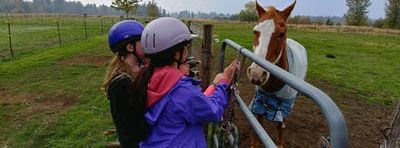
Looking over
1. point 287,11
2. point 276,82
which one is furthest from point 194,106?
point 287,11

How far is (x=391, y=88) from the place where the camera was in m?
9.85

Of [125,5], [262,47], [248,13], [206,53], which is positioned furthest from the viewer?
[248,13]

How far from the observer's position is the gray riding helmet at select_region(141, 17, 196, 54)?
213 cm

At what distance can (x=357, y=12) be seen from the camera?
213 ft

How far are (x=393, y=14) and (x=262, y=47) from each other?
58.0 m

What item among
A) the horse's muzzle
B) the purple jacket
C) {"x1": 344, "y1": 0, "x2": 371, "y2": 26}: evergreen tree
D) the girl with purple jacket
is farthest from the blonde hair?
{"x1": 344, "y1": 0, "x2": 371, "y2": 26}: evergreen tree

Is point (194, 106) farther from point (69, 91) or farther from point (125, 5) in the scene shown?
point (125, 5)

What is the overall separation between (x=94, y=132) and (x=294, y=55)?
315 centimetres

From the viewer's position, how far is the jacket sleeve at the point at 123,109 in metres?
2.27

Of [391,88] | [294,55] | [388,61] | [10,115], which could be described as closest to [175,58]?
[294,55]

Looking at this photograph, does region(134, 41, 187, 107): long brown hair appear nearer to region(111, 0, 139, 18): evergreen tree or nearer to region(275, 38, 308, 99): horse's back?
region(275, 38, 308, 99): horse's back

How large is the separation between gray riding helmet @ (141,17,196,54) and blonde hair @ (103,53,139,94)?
1.42 ft

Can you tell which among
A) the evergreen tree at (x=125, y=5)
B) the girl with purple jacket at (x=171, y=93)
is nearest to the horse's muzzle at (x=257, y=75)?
the girl with purple jacket at (x=171, y=93)

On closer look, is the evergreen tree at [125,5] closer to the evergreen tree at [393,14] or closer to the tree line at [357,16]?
the tree line at [357,16]
